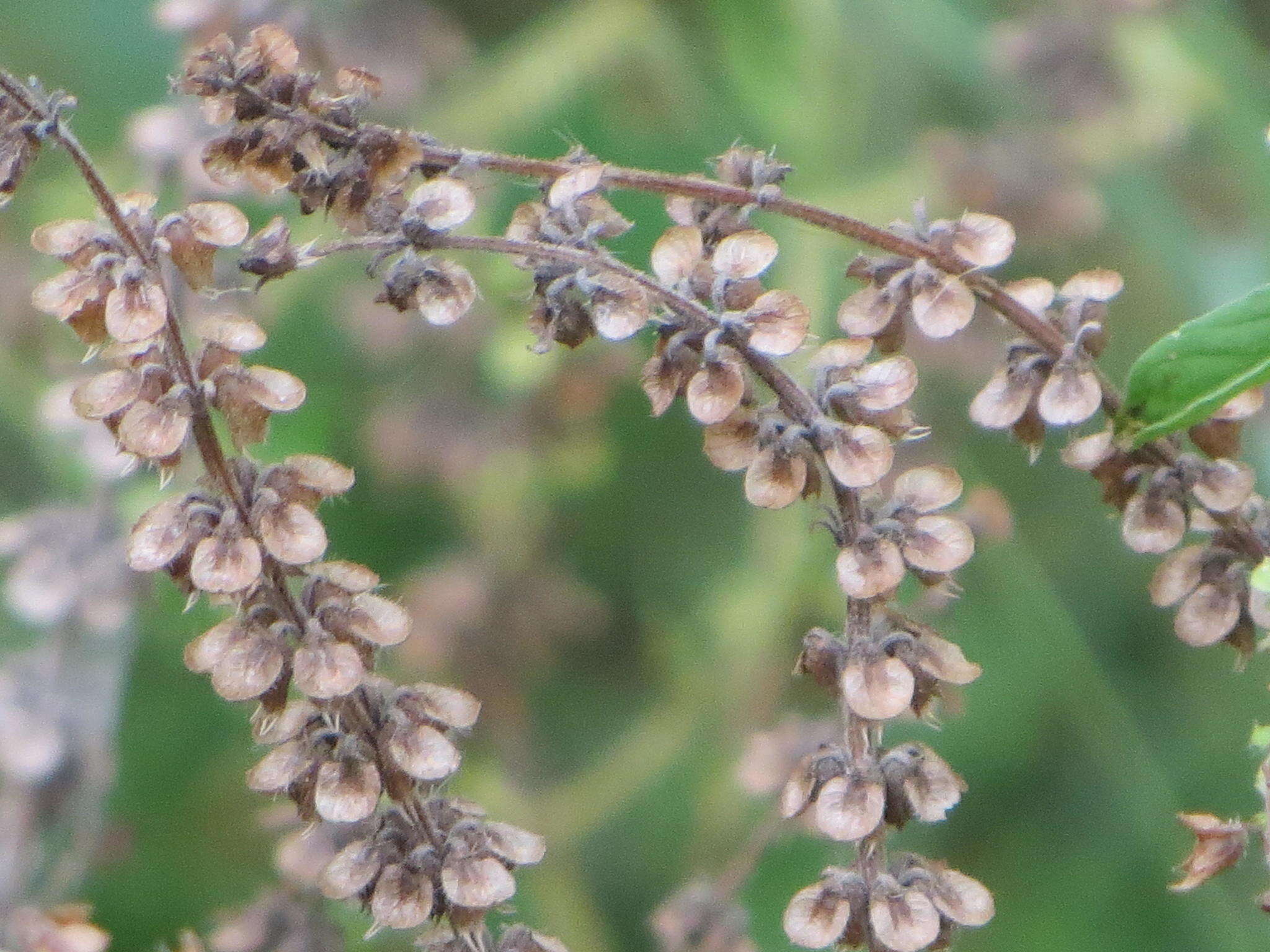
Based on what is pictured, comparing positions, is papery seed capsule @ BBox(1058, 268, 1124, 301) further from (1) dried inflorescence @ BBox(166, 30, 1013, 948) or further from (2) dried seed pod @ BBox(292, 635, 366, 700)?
(2) dried seed pod @ BBox(292, 635, 366, 700)

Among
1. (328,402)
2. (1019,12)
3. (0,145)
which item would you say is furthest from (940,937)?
(1019,12)

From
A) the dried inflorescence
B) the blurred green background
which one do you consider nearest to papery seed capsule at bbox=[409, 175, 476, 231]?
the dried inflorescence

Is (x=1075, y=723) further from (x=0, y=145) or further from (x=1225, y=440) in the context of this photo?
(x=0, y=145)

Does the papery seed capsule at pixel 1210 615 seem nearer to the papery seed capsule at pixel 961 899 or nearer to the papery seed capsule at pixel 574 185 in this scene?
the papery seed capsule at pixel 961 899

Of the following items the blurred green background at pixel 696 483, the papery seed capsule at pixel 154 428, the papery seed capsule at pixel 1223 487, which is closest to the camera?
the papery seed capsule at pixel 154 428

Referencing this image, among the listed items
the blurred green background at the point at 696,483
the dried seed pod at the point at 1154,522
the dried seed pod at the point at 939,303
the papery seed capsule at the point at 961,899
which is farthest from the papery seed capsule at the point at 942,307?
the blurred green background at the point at 696,483

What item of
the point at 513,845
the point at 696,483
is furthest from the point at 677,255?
the point at 696,483
